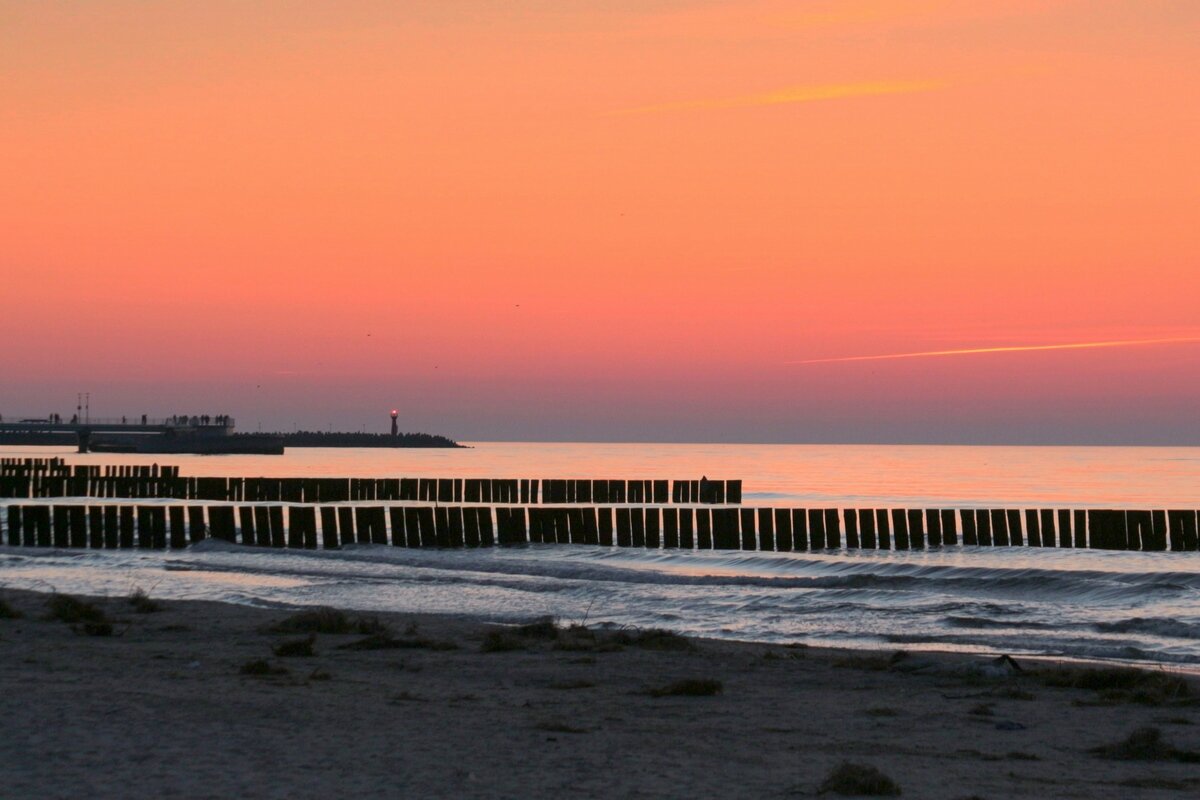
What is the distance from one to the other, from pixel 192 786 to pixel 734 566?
25.2 metres

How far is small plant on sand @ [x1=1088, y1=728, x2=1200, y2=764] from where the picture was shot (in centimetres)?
851

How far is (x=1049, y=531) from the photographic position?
114 ft

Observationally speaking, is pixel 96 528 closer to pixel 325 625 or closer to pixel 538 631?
pixel 325 625

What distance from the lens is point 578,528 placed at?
36.0 m

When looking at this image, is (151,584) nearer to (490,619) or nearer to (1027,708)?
(490,619)

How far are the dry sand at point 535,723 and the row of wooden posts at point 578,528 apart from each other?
66.5ft

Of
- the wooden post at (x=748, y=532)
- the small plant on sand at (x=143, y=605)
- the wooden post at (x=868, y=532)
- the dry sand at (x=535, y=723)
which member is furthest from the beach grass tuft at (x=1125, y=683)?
the wooden post at (x=868, y=532)

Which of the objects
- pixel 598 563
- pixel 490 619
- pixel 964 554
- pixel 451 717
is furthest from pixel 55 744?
pixel 964 554

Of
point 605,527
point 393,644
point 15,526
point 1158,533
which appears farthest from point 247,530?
point 1158,533

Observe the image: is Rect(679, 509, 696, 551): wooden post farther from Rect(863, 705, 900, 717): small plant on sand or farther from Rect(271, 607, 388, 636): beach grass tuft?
Rect(863, 705, 900, 717): small plant on sand

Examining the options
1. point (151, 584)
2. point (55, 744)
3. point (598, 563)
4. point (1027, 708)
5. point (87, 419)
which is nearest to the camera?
point (55, 744)

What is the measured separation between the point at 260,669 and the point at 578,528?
2475cm

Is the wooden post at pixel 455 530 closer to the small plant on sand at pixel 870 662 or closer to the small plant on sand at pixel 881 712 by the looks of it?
the small plant on sand at pixel 870 662

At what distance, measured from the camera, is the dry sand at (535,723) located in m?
7.46
